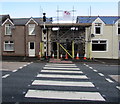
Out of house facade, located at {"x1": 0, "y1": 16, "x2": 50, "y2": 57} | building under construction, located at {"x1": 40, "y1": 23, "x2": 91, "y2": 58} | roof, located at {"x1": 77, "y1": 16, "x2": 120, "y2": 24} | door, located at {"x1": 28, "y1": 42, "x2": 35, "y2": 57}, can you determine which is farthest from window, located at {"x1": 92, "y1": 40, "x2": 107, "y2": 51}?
door, located at {"x1": 28, "y1": 42, "x2": 35, "y2": 57}

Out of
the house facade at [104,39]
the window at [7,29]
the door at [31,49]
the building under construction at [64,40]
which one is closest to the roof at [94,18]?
the house facade at [104,39]

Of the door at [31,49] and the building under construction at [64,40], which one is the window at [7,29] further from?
the building under construction at [64,40]

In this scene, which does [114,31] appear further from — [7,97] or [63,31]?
[7,97]

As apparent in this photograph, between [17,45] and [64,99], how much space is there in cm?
2314

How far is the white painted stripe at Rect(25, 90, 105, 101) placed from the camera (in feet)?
21.5

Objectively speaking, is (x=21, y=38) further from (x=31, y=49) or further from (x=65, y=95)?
(x=65, y=95)

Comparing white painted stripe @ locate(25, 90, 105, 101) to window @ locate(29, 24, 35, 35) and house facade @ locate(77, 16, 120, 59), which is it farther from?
window @ locate(29, 24, 35, 35)

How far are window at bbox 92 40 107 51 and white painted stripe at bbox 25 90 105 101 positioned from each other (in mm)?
21319

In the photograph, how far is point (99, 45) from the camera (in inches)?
1105

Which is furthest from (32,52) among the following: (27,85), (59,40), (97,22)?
(27,85)

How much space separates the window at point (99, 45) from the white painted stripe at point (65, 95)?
21.3 meters

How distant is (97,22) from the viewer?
28156 millimetres

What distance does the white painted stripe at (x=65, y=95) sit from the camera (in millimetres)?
6546

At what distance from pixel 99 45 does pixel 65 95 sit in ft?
72.3
